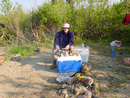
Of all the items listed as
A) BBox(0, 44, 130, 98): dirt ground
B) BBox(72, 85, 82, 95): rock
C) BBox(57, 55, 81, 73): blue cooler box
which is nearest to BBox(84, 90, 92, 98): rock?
BBox(72, 85, 82, 95): rock

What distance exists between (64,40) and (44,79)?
1.48 metres

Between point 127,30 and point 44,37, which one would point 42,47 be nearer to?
point 44,37

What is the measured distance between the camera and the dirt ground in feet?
8.22

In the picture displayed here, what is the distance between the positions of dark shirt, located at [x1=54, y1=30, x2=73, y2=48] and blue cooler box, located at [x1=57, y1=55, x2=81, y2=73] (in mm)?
693

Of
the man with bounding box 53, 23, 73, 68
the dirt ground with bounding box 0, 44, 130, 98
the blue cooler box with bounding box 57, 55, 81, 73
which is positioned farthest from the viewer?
the man with bounding box 53, 23, 73, 68

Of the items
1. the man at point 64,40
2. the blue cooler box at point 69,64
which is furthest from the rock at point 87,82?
the man at point 64,40

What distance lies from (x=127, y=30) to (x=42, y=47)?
5.09m

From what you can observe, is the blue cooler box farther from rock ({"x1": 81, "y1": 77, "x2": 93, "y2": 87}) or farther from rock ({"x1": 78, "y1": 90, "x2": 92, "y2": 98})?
rock ({"x1": 78, "y1": 90, "x2": 92, "y2": 98})

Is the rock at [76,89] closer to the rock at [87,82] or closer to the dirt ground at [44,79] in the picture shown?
the rock at [87,82]

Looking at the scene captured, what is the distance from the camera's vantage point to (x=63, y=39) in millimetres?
3990

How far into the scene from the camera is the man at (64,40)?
150 inches

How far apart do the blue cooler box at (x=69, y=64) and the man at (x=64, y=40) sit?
534 millimetres

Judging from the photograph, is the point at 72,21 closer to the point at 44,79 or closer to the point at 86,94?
the point at 44,79

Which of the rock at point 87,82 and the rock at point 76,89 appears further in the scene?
the rock at point 87,82
